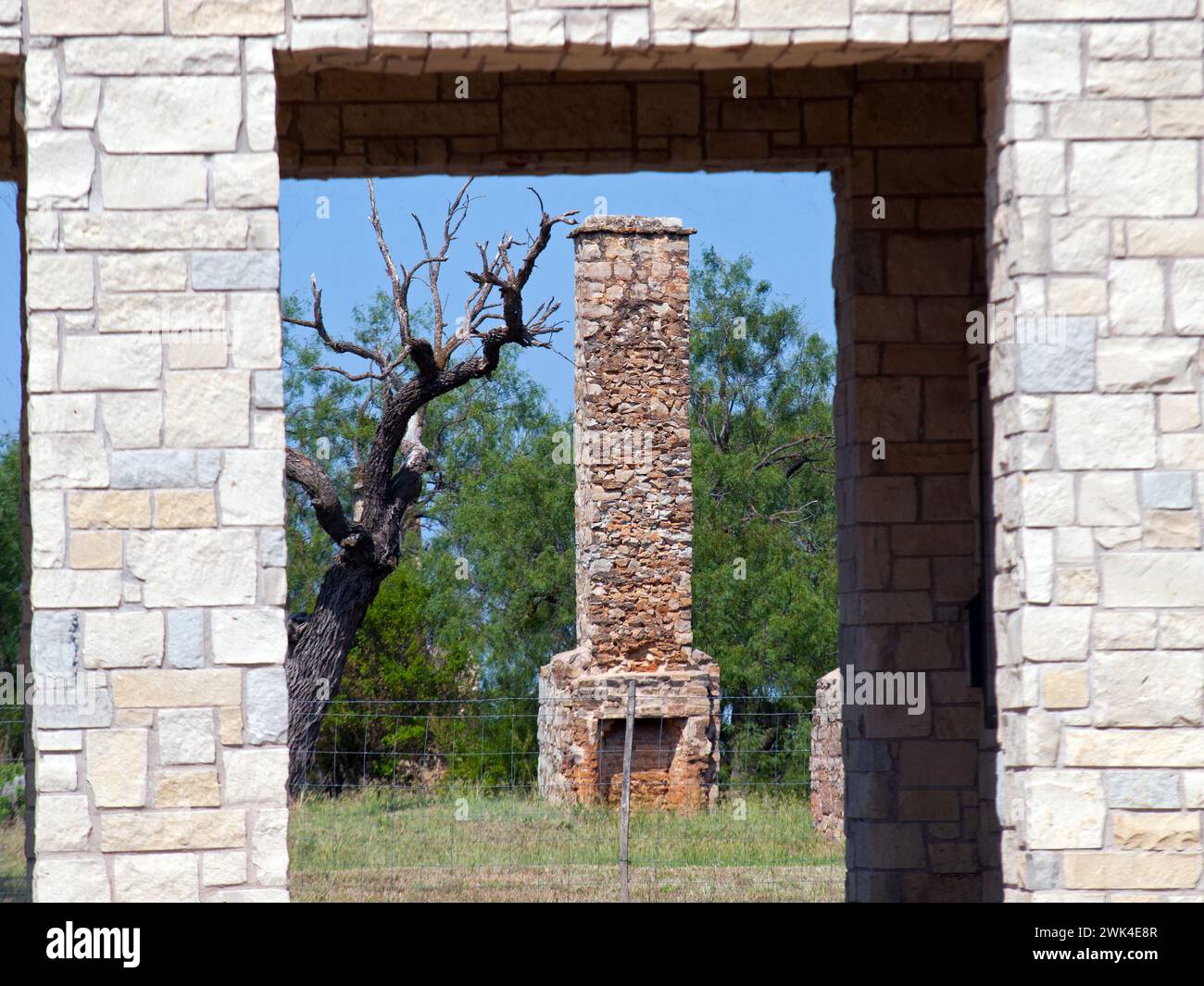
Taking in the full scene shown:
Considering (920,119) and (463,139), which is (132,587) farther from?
(920,119)

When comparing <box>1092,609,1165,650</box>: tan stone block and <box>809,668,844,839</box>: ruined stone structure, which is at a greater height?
<box>1092,609,1165,650</box>: tan stone block

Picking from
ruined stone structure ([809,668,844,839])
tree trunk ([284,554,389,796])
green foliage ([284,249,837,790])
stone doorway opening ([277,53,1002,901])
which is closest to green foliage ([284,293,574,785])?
green foliage ([284,249,837,790])

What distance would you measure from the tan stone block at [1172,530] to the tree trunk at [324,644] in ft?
36.9

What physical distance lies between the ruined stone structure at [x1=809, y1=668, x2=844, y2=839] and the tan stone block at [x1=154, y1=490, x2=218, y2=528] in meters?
8.65

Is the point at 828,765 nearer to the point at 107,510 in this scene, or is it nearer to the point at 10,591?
the point at 10,591

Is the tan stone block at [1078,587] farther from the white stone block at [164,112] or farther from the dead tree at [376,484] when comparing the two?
the dead tree at [376,484]

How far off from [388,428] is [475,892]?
6.80 metres

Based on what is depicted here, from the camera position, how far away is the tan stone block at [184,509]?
4934mm

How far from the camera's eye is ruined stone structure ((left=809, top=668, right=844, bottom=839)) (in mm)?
13039

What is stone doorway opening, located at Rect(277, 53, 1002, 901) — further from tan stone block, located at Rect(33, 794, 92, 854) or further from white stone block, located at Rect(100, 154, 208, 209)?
tan stone block, located at Rect(33, 794, 92, 854)

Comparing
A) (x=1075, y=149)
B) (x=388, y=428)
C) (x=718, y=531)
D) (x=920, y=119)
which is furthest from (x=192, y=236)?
(x=718, y=531)

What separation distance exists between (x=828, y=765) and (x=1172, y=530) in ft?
28.6

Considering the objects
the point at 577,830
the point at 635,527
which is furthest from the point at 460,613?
the point at 577,830

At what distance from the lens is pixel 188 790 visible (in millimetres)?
4848
